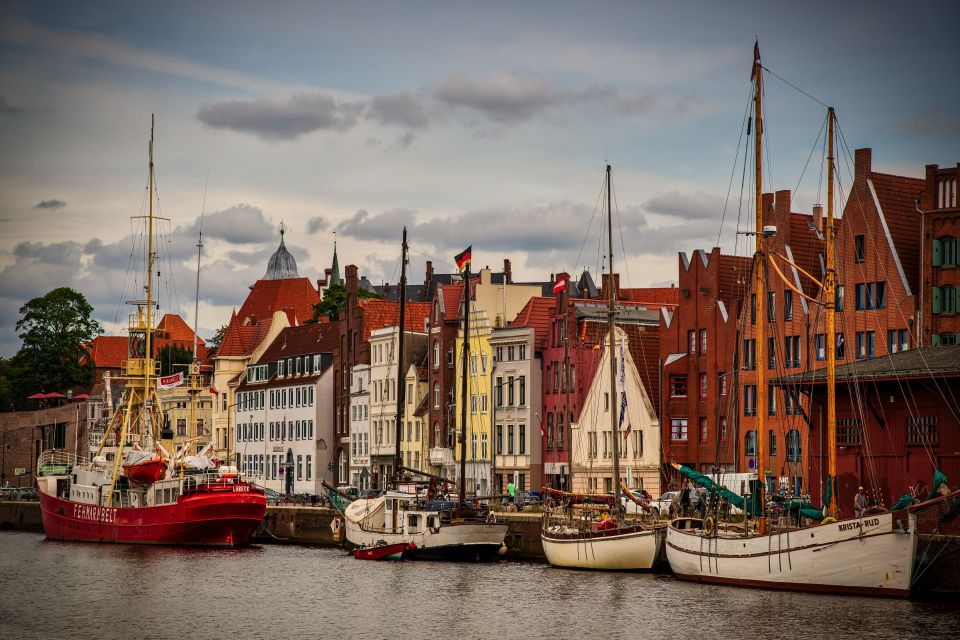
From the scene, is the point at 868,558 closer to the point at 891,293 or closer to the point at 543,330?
the point at 891,293

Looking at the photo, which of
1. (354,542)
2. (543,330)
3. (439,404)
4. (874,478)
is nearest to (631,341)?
(543,330)

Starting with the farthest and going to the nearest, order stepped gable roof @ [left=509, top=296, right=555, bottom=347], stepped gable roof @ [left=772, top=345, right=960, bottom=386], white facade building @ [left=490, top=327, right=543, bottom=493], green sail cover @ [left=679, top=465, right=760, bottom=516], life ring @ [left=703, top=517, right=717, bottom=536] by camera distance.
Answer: stepped gable roof @ [left=509, top=296, right=555, bottom=347] < white facade building @ [left=490, top=327, right=543, bottom=493] < stepped gable roof @ [left=772, top=345, right=960, bottom=386] < green sail cover @ [left=679, top=465, right=760, bottom=516] < life ring @ [left=703, top=517, right=717, bottom=536]

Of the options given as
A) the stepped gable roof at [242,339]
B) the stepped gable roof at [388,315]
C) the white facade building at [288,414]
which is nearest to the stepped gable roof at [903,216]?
the stepped gable roof at [388,315]

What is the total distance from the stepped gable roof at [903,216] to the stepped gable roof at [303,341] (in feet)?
215

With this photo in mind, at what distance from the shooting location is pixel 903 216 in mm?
88375

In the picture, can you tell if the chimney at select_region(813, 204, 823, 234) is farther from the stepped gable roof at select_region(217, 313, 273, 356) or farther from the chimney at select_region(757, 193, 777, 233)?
the stepped gable roof at select_region(217, 313, 273, 356)

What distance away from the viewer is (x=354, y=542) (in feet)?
285

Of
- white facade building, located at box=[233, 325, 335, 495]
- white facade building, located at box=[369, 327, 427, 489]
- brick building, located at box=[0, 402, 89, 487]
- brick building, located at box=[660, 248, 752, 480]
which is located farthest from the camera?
brick building, located at box=[0, 402, 89, 487]

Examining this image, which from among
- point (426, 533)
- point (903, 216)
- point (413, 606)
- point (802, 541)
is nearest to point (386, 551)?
point (426, 533)

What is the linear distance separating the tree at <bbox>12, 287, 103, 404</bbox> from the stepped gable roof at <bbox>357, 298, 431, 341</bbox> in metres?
49.6

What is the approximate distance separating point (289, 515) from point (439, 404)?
66.6 ft

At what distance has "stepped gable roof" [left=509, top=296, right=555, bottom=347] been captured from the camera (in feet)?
374

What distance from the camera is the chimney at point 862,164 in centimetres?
8825

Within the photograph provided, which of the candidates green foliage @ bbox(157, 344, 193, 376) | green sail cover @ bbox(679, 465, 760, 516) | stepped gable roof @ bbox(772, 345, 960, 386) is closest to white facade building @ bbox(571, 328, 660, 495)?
stepped gable roof @ bbox(772, 345, 960, 386)
